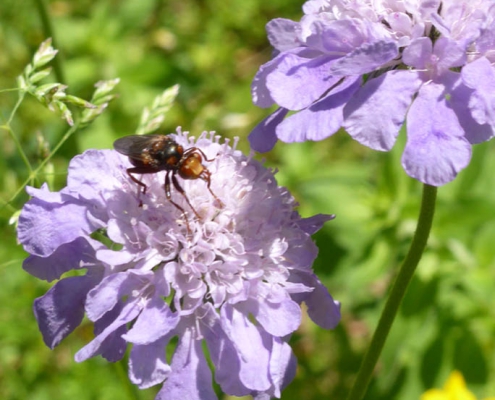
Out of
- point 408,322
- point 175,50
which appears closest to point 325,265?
point 408,322

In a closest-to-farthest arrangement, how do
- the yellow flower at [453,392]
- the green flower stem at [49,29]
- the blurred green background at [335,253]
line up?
the yellow flower at [453,392] → the green flower stem at [49,29] → the blurred green background at [335,253]

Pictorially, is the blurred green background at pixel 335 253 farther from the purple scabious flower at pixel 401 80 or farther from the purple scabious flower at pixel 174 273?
the purple scabious flower at pixel 401 80

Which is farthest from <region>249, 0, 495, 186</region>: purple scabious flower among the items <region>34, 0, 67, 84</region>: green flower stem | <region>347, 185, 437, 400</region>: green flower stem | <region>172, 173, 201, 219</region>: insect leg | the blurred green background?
<region>34, 0, 67, 84</region>: green flower stem

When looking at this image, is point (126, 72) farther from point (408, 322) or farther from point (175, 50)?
point (408, 322)

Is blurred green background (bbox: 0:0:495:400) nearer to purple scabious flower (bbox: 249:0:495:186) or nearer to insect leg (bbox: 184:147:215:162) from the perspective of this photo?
insect leg (bbox: 184:147:215:162)

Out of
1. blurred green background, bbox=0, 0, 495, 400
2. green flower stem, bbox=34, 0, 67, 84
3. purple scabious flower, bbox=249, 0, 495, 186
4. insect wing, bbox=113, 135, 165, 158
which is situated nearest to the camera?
purple scabious flower, bbox=249, 0, 495, 186

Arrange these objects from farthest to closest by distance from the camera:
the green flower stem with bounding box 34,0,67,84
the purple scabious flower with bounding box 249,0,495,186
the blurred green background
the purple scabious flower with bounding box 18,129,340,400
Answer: the blurred green background
the green flower stem with bounding box 34,0,67,84
the purple scabious flower with bounding box 18,129,340,400
the purple scabious flower with bounding box 249,0,495,186

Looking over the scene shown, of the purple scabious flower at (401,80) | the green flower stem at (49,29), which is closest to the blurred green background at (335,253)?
the green flower stem at (49,29)
